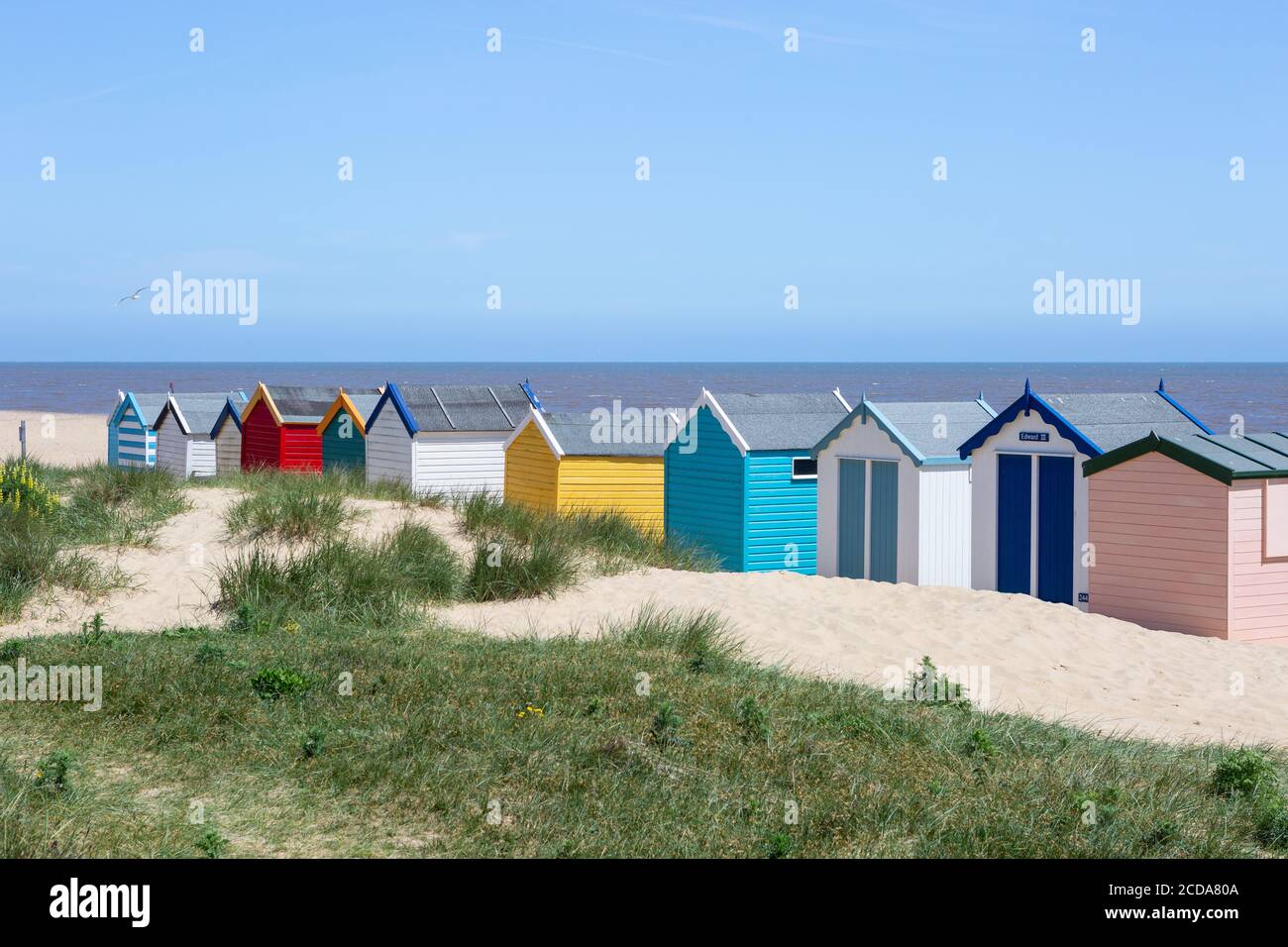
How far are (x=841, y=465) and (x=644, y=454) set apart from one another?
3.04m

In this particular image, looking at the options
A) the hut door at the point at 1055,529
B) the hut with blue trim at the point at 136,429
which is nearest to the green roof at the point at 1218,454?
the hut door at the point at 1055,529

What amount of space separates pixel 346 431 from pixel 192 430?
16.7 ft

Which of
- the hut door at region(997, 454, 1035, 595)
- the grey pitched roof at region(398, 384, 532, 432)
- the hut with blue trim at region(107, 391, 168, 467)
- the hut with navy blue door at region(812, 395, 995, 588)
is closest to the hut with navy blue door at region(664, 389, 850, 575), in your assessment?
the hut with navy blue door at region(812, 395, 995, 588)

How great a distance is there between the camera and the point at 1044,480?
15578mm

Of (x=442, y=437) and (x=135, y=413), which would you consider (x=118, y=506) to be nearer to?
(x=442, y=437)

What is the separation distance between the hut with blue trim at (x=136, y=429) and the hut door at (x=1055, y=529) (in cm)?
1943

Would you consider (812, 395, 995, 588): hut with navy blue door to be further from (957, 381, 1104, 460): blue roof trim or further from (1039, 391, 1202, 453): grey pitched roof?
(1039, 391, 1202, 453): grey pitched roof

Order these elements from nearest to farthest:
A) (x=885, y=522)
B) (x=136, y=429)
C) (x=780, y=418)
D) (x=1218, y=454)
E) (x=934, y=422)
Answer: (x=1218, y=454) → (x=885, y=522) → (x=934, y=422) → (x=780, y=418) → (x=136, y=429)

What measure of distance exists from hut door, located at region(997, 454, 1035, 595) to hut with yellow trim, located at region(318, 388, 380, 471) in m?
11.1

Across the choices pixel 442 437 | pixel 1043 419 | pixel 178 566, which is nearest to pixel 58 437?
pixel 442 437

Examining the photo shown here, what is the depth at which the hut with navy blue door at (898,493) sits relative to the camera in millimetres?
16609

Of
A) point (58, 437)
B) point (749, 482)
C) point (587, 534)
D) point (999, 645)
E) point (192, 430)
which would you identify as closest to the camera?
point (999, 645)

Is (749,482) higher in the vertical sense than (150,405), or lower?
lower

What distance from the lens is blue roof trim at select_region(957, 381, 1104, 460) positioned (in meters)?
15.1
